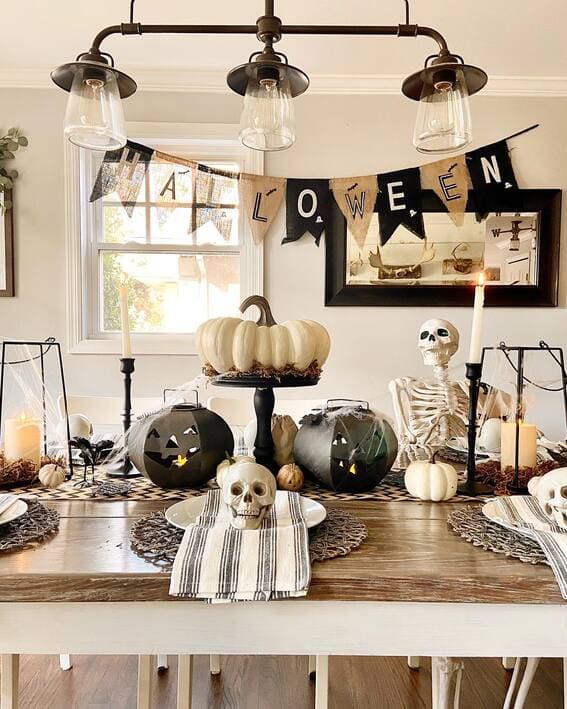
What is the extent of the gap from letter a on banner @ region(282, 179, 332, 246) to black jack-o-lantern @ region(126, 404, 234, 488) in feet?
5.82

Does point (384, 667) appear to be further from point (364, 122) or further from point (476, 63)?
point (476, 63)

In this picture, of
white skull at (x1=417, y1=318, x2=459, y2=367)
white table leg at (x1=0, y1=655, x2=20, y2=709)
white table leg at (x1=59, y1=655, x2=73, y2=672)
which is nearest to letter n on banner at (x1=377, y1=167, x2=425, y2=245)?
white skull at (x1=417, y1=318, x2=459, y2=367)

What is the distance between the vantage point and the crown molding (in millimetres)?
2660

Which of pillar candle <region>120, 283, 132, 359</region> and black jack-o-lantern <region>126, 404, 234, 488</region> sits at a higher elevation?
pillar candle <region>120, 283, 132, 359</region>

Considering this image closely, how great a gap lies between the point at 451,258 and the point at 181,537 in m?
2.28

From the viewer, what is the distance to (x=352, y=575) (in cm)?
74

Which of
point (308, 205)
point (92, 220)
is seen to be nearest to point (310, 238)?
point (308, 205)

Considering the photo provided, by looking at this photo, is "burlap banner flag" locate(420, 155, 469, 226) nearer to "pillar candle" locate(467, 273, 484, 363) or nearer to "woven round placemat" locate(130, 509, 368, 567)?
"pillar candle" locate(467, 273, 484, 363)

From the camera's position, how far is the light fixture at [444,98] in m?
1.04

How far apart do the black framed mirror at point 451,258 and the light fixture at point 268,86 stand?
160 cm

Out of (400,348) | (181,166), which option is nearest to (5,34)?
(181,166)

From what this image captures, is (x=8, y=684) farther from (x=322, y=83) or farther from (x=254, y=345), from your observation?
(x=322, y=83)

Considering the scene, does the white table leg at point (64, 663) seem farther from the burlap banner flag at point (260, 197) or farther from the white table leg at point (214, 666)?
the burlap banner flag at point (260, 197)

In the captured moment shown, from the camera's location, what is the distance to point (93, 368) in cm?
278
